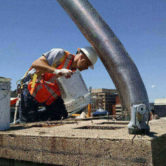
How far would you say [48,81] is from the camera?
441cm

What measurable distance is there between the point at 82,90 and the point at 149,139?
3.29 meters

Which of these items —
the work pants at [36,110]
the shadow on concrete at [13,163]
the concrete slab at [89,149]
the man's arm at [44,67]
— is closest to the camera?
the concrete slab at [89,149]

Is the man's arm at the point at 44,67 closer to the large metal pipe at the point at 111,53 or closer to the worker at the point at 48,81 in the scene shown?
the worker at the point at 48,81

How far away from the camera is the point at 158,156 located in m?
1.55

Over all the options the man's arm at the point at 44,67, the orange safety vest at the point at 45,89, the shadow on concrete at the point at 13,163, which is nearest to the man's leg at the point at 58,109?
the orange safety vest at the point at 45,89

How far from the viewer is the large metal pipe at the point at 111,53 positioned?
9.93ft

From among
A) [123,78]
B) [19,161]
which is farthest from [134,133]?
[123,78]

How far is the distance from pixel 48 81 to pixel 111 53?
66.8 inches

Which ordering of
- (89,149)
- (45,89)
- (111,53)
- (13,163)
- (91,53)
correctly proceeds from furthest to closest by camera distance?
(45,89)
(91,53)
(111,53)
(13,163)
(89,149)

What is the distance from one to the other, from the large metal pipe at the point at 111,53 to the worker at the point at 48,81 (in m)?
0.50

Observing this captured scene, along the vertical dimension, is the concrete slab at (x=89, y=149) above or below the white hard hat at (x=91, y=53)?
below

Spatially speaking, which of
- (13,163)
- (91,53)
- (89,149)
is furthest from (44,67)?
(89,149)

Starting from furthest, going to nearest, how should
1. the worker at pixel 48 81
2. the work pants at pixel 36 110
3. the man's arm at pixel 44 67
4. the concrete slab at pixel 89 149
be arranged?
the work pants at pixel 36 110 → the worker at pixel 48 81 → the man's arm at pixel 44 67 → the concrete slab at pixel 89 149

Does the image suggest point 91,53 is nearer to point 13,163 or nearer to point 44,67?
point 44,67
